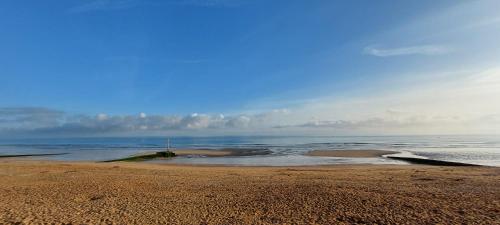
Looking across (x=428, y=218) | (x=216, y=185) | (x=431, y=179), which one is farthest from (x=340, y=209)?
(x=431, y=179)

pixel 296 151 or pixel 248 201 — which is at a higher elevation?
pixel 248 201

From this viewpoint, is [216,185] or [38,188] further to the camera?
[216,185]

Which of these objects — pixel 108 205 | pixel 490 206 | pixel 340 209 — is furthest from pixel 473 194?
pixel 108 205

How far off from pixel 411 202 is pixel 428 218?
95.5 inches

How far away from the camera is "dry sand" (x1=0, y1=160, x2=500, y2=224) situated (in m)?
11.8

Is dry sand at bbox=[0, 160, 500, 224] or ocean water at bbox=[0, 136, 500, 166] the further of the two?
ocean water at bbox=[0, 136, 500, 166]

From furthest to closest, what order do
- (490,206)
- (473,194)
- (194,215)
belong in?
(473,194) → (490,206) → (194,215)

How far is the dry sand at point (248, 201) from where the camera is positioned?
11781 mm

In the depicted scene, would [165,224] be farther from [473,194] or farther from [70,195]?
[473,194]

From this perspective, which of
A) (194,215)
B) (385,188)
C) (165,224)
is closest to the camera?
(165,224)

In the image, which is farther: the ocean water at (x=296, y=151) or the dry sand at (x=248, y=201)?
the ocean water at (x=296, y=151)

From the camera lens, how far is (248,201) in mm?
14727

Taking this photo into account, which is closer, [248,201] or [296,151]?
[248,201]

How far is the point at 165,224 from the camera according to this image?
442 inches
